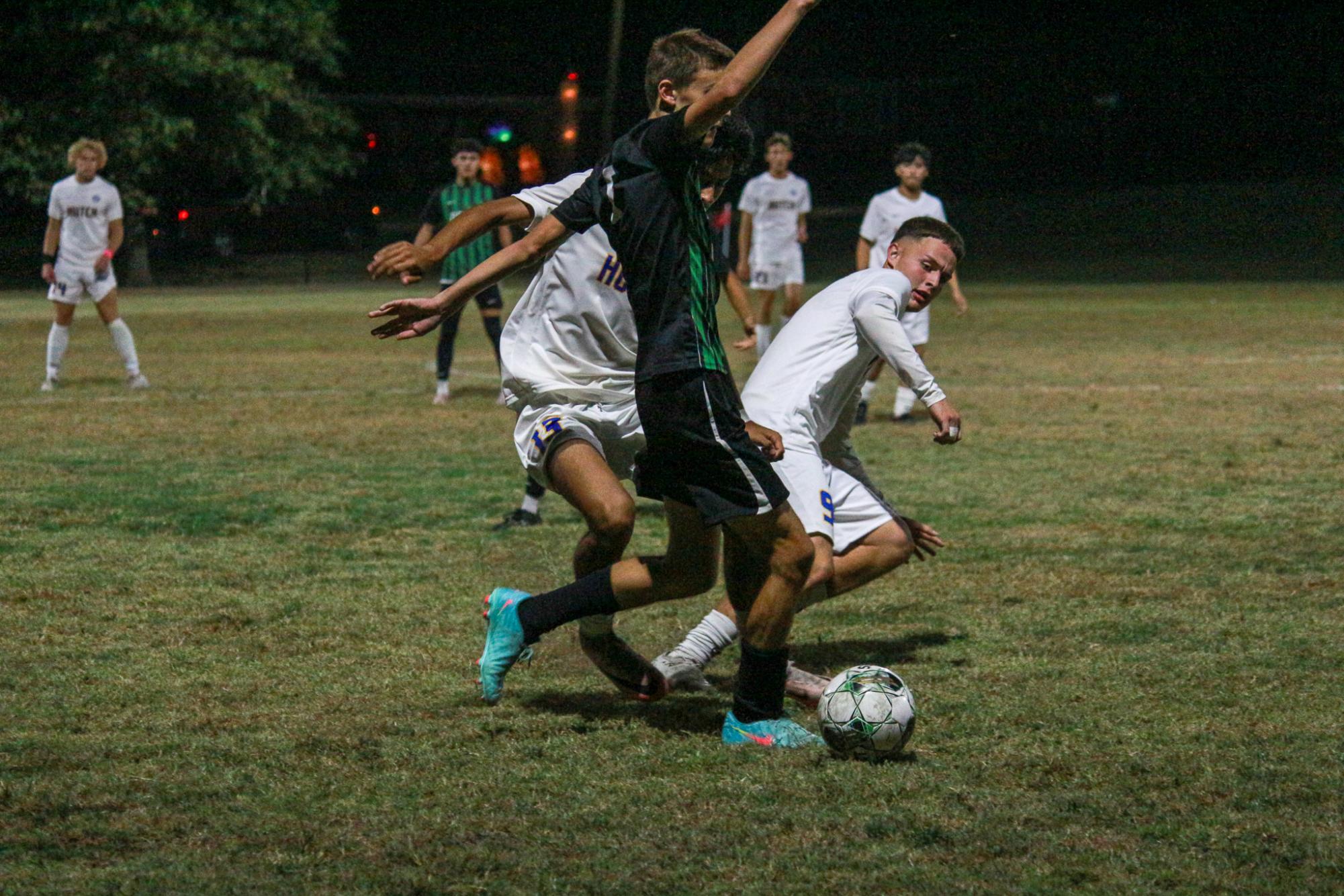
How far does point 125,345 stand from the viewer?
50.3 feet

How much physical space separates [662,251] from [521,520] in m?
4.16

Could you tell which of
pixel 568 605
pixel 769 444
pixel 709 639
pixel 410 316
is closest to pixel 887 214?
pixel 709 639

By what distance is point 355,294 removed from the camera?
3444cm

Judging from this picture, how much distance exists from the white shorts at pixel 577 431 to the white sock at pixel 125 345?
429 inches

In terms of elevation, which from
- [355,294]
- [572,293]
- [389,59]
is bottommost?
[355,294]

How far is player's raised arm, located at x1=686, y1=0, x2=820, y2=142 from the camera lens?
4062 millimetres

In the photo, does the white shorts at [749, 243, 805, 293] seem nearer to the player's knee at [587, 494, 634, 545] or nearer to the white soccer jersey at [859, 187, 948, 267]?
the white soccer jersey at [859, 187, 948, 267]

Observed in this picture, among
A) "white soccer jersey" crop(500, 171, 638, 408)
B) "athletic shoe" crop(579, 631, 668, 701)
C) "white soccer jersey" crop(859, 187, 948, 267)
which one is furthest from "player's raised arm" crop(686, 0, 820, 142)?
"white soccer jersey" crop(859, 187, 948, 267)

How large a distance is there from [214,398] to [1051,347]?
9940mm

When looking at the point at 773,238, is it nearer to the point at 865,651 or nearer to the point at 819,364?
the point at 865,651

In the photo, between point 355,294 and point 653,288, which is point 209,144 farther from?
point 653,288

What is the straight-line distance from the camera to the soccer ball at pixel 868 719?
14.7ft

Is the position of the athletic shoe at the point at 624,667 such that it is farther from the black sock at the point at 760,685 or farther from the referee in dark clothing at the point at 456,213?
the referee in dark clothing at the point at 456,213

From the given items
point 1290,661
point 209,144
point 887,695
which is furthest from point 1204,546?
point 209,144
